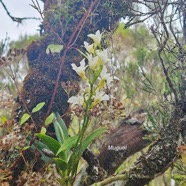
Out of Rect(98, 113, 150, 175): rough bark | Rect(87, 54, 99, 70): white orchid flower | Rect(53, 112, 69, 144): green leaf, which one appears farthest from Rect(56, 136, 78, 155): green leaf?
Rect(98, 113, 150, 175): rough bark

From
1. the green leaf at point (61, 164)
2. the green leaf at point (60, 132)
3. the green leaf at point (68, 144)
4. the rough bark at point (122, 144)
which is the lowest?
the rough bark at point (122, 144)

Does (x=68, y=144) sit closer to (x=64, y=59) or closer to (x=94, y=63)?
(x=94, y=63)

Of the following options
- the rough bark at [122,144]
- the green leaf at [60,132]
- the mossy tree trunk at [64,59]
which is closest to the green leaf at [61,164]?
the green leaf at [60,132]

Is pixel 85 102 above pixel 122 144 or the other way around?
above

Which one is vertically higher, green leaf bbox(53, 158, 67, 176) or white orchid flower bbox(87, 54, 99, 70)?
white orchid flower bbox(87, 54, 99, 70)

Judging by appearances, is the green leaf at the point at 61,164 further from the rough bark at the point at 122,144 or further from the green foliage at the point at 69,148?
the rough bark at the point at 122,144

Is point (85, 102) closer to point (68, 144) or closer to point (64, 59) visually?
point (68, 144)

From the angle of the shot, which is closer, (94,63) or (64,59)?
(94,63)

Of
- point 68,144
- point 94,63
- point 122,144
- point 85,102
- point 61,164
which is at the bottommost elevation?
point 122,144

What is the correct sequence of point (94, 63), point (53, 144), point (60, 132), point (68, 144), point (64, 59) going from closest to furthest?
point (94, 63) < point (68, 144) < point (53, 144) < point (60, 132) < point (64, 59)

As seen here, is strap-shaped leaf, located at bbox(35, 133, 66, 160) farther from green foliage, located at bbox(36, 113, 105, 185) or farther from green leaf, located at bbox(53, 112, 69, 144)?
green leaf, located at bbox(53, 112, 69, 144)

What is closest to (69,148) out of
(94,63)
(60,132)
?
(60,132)

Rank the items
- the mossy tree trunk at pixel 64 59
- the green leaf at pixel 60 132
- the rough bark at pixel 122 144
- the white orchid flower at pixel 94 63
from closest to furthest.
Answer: the white orchid flower at pixel 94 63 < the green leaf at pixel 60 132 < the mossy tree trunk at pixel 64 59 < the rough bark at pixel 122 144

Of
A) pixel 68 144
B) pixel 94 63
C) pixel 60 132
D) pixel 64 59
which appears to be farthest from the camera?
pixel 64 59
